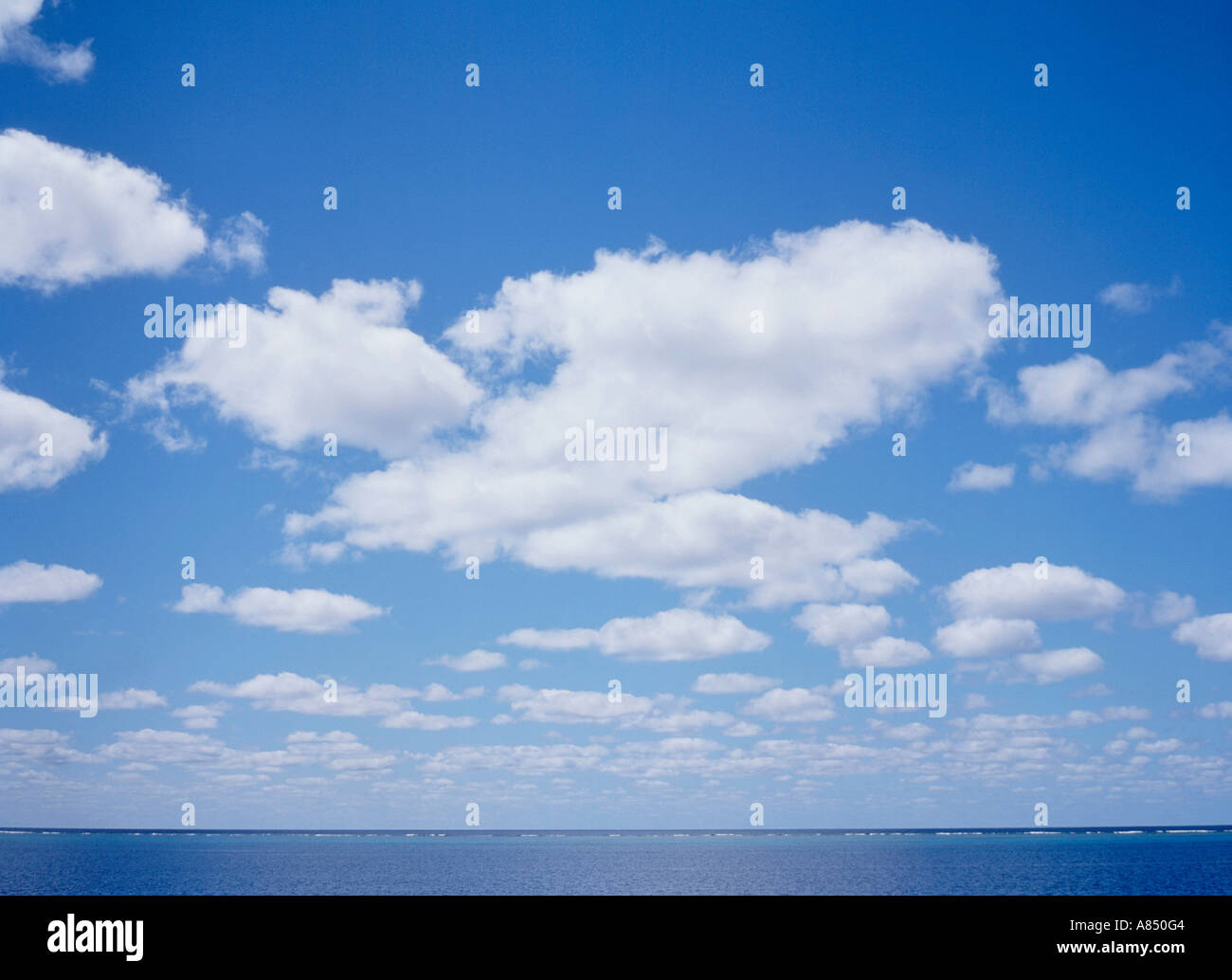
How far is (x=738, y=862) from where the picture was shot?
616ft
